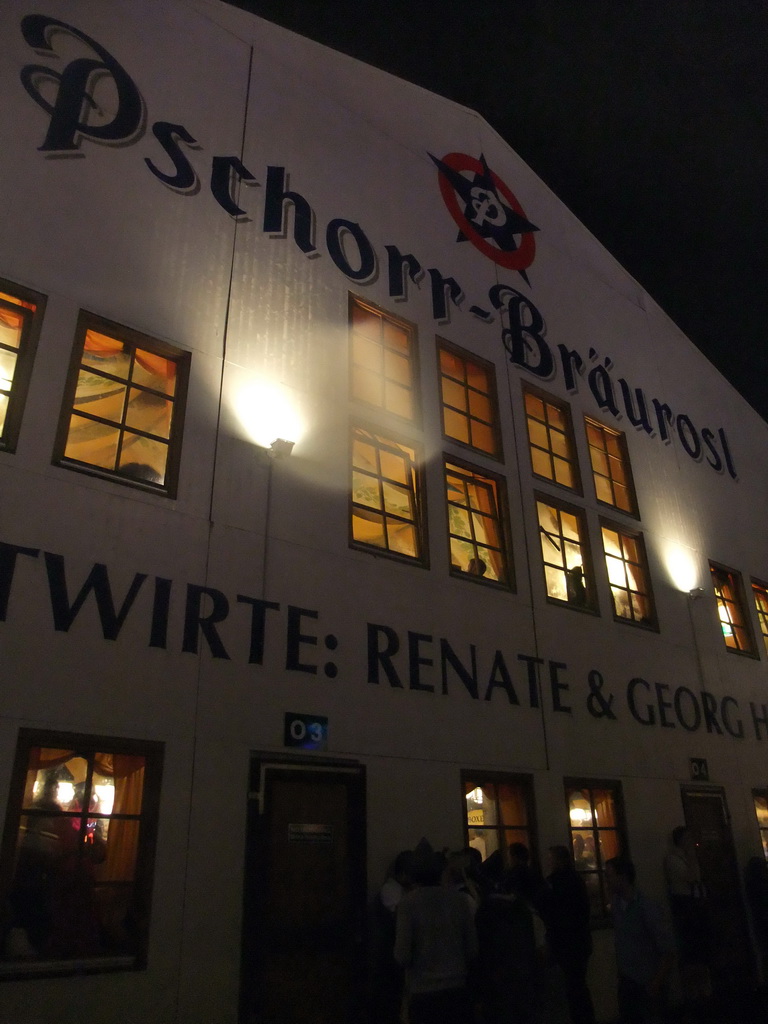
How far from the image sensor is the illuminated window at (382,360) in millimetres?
8016

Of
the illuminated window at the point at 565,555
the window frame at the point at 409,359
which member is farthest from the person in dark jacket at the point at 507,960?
the window frame at the point at 409,359

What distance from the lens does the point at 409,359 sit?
8719 millimetres

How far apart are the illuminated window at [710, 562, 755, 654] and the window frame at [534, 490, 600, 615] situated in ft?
9.88

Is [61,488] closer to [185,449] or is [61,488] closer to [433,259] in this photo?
[185,449]

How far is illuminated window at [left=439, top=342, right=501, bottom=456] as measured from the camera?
348 inches

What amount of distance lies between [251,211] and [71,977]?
642 cm

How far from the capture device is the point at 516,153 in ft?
39.2

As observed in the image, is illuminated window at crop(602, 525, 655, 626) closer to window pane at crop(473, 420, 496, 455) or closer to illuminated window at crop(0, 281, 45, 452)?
window pane at crop(473, 420, 496, 455)

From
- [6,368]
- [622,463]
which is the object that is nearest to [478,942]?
[6,368]

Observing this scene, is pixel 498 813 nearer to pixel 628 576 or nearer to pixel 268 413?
pixel 628 576

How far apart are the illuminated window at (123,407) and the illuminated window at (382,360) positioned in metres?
2.07

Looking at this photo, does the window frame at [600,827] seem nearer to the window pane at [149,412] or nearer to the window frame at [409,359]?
the window frame at [409,359]

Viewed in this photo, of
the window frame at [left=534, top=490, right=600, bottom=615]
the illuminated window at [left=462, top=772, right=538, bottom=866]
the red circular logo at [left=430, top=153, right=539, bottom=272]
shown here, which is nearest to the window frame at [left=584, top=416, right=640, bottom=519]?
the window frame at [left=534, top=490, right=600, bottom=615]

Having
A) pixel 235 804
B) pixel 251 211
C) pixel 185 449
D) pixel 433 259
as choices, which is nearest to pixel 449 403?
pixel 433 259
